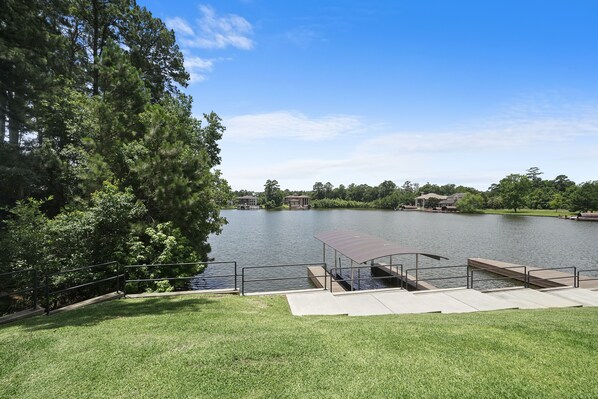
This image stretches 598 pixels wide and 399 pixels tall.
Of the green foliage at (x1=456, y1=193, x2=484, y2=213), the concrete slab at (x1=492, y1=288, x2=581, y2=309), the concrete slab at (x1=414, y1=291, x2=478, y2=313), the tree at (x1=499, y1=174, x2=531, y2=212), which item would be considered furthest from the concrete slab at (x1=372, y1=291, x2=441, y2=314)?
the tree at (x1=499, y1=174, x2=531, y2=212)

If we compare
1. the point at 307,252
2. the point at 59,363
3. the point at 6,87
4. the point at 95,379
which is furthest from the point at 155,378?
the point at 307,252

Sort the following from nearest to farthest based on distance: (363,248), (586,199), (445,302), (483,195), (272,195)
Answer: (445,302) → (363,248) → (586,199) → (483,195) → (272,195)

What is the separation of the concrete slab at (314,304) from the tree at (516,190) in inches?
4349

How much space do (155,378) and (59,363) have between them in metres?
1.69

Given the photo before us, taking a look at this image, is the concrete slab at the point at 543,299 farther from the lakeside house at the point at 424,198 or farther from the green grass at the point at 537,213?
the lakeside house at the point at 424,198

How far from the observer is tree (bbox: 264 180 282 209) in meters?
148

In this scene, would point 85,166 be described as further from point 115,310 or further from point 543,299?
point 543,299

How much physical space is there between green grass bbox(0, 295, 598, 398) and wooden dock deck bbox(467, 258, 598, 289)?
12.0 metres

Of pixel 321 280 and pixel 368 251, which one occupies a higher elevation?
pixel 368 251

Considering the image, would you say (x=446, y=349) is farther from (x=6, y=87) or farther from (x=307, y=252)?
(x=307, y=252)

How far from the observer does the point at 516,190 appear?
99.6 metres

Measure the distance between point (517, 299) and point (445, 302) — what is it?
287 centimetres

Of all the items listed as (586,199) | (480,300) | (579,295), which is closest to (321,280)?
(480,300)

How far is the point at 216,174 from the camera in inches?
748
